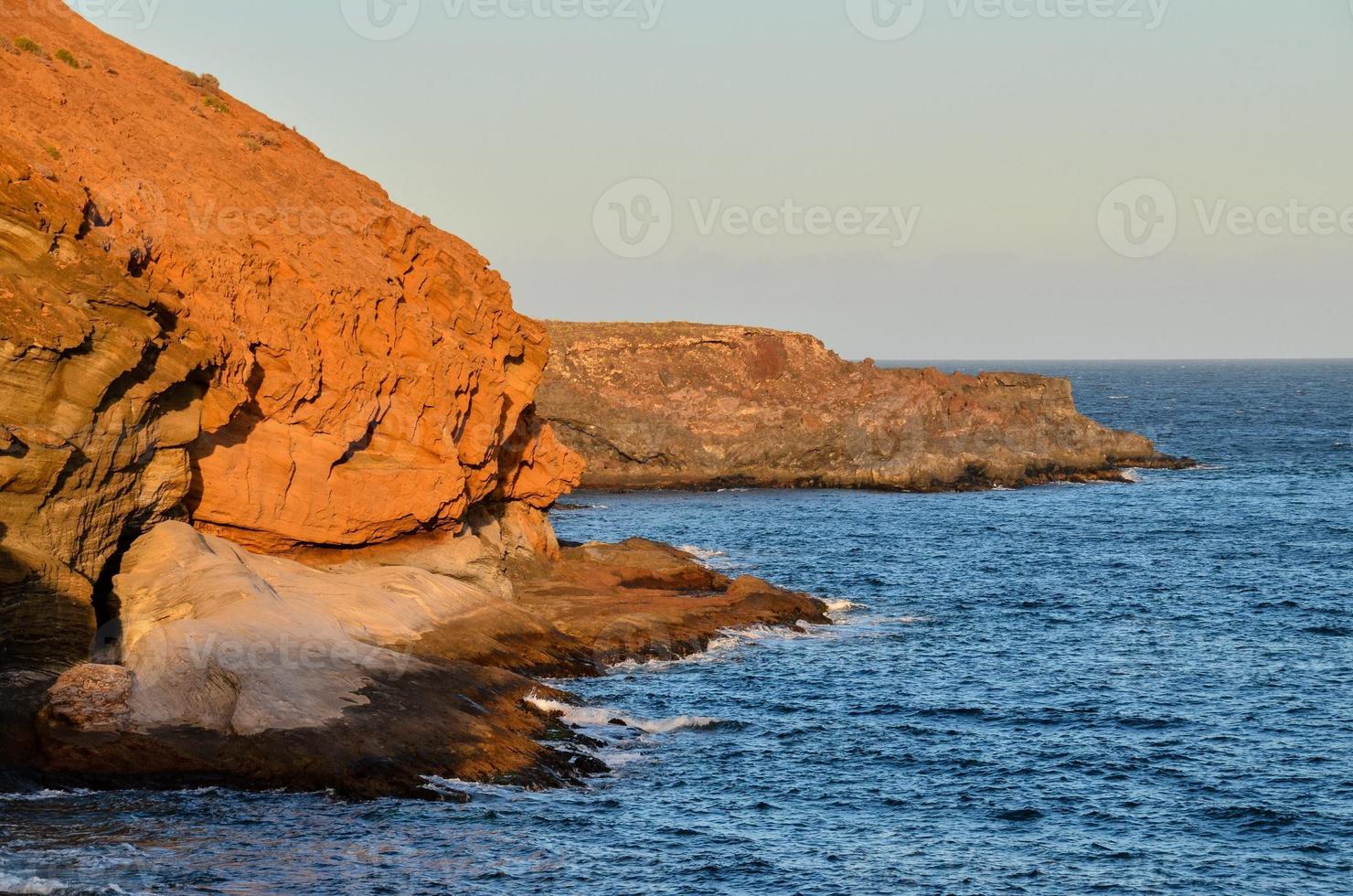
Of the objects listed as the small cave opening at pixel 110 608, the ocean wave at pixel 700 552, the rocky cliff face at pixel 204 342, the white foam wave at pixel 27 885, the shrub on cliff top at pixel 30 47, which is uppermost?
the shrub on cliff top at pixel 30 47

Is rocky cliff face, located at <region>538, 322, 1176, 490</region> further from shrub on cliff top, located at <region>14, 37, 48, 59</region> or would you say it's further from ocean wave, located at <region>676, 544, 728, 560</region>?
shrub on cliff top, located at <region>14, 37, 48, 59</region>

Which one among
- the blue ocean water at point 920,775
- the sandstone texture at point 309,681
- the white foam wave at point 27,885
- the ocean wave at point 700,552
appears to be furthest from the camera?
the ocean wave at point 700,552

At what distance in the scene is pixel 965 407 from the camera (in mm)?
102625

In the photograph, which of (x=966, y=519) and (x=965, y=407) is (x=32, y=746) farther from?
(x=965, y=407)

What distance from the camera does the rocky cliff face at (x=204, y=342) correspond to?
30.9m

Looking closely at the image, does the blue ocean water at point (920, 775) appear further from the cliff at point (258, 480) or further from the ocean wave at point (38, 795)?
the cliff at point (258, 480)

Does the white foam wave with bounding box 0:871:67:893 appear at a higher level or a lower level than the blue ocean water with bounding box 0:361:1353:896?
higher

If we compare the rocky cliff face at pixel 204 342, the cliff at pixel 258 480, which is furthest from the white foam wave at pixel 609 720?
the rocky cliff face at pixel 204 342

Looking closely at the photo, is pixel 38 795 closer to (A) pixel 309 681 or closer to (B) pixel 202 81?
(A) pixel 309 681

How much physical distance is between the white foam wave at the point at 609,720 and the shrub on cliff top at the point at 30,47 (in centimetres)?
2433

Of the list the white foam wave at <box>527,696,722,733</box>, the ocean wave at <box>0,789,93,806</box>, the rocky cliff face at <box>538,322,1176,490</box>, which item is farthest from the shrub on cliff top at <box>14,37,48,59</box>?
the rocky cliff face at <box>538,322,1176,490</box>

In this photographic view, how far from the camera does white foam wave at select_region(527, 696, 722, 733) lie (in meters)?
35.3

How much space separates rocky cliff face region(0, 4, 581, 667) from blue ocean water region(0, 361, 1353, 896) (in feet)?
27.8

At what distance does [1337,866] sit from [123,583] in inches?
1103
